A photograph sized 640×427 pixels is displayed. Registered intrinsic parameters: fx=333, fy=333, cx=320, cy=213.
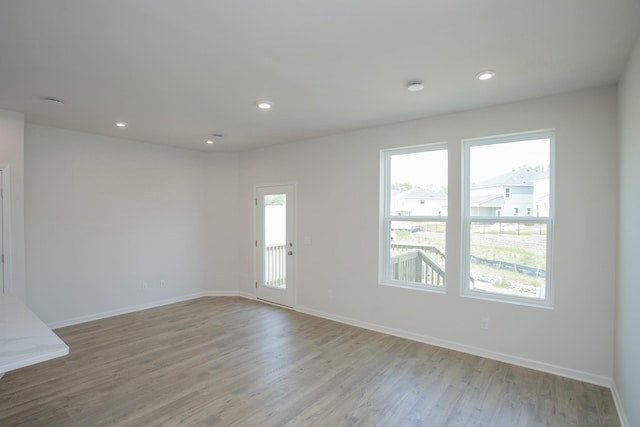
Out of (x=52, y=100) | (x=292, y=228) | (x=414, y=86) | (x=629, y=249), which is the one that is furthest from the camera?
(x=292, y=228)

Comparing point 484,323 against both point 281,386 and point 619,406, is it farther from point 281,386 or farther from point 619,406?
point 281,386

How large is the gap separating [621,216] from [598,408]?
1.54 meters

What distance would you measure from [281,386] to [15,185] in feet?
12.3

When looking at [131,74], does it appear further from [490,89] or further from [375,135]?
[490,89]

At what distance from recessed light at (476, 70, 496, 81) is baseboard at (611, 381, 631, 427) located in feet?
8.87

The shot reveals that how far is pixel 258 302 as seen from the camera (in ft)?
19.0

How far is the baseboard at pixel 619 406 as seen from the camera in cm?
238

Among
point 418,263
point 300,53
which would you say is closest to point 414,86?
point 300,53

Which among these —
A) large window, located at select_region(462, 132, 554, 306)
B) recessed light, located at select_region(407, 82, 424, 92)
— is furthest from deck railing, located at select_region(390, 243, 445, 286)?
recessed light, located at select_region(407, 82, 424, 92)

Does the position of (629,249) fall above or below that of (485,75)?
below

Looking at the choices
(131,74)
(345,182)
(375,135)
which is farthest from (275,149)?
(131,74)

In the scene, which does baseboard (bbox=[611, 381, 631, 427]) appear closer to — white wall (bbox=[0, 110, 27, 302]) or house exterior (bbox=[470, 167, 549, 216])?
house exterior (bbox=[470, 167, 549, 216])

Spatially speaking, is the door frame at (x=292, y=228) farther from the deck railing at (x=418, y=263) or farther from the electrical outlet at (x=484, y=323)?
the electrical outlet at (x=484, y=323)

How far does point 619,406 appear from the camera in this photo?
2.58 meters
